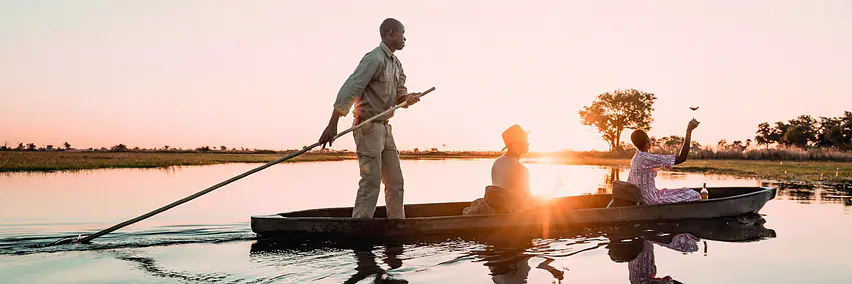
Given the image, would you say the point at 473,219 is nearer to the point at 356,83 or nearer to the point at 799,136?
the point at 356,83

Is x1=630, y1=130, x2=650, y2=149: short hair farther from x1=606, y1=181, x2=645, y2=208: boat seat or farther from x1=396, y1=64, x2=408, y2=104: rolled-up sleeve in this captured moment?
x1=396, y1=64, x2=408, y2=104: rolled-up sleeve

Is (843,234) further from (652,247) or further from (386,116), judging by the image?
(386,116)

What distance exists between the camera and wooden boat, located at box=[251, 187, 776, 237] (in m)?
7.79

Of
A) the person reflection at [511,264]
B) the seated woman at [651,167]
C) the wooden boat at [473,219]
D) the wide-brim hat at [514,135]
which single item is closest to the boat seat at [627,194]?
the wooden boat at [473,219]

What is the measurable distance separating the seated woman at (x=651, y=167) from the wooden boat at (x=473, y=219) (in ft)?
1.22

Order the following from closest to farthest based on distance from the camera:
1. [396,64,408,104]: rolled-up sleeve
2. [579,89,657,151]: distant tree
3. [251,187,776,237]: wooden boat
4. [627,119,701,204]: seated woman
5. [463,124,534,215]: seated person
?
[251,187,776,237]: wooden boat
[463,124,534,215]: seated person
[396,64,408,104]: rolled-up sleeve
[627,119,701,204]: seated woman
[579,89,657,151]: distant tree

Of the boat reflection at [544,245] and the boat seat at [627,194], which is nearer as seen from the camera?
the boat reflection at [544,245]

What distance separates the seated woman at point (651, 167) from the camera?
9.25 metres

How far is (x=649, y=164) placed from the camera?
9.42 meters

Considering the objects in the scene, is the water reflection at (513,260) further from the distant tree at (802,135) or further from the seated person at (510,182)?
the distant tree at (802,135)

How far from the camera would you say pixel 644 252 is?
6969mm

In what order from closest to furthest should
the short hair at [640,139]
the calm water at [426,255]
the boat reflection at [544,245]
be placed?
the calm water at [426,255] → the boat reflection at [544,245] → the short hair at [640,139]

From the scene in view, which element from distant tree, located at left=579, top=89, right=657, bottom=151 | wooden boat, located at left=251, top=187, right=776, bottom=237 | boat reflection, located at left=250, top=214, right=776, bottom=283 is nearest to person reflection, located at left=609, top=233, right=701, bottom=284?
boat reflection, located at left=250, top=214, right=776, bottom=283

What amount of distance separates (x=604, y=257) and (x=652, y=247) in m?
Answer: 0.94
